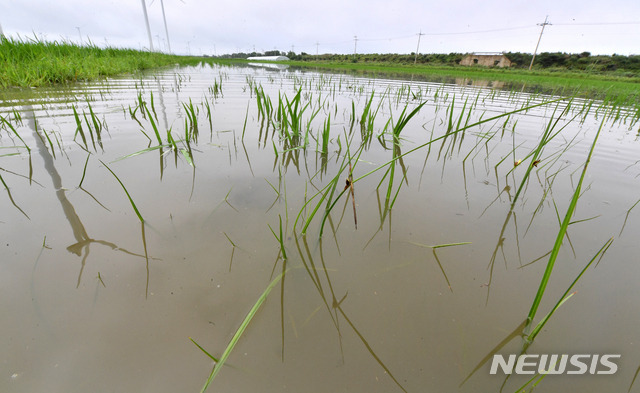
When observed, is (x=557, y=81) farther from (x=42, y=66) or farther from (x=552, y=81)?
(x=42, y=66)

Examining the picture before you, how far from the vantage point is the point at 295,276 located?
1062 millimetres

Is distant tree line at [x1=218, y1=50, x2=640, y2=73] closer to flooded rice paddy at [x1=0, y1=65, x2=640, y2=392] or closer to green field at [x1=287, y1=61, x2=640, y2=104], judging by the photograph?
green field at [x1=287, y1=61, x2=640, y2=104]

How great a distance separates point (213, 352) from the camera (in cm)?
79

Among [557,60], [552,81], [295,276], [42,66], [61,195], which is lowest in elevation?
[295,276]

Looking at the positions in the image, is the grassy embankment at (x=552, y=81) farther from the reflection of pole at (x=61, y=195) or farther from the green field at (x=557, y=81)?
the reflection of pole at (x=61, y=195)

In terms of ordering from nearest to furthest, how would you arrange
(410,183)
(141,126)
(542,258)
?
(542,258) < (410,183) < (141,126)

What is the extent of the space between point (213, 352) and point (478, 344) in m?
0.87

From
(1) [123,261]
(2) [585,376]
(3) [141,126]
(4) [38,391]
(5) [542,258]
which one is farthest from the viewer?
(3) [141,126]

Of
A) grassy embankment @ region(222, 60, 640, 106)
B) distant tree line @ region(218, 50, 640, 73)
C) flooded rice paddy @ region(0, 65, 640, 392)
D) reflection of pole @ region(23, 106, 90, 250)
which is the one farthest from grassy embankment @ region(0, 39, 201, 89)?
distant tree line @ region(218, 50, 640, 73)

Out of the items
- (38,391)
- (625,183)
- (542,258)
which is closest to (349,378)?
(38,391)

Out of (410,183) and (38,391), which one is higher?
(410,183)

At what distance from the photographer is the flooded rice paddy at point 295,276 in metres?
0.76

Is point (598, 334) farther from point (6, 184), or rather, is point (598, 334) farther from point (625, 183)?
point (6, 184)

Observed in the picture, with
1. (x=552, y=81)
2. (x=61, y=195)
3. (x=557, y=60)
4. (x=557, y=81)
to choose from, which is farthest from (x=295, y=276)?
(x=557, y=60)
